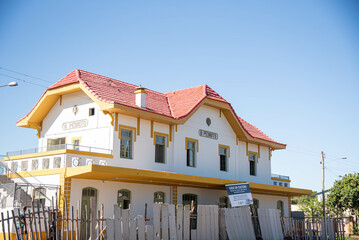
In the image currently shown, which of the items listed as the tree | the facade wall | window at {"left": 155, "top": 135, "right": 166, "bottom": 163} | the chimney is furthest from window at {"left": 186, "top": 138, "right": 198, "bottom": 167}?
the tree

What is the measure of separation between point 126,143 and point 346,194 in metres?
24.9

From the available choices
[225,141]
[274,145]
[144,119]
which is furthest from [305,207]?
[144,119]

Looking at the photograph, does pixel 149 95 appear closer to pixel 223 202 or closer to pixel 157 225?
pixel 223 202

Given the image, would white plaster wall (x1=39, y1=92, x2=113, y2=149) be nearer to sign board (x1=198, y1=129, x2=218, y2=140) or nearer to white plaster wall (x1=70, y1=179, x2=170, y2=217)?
white plaster wall (x1=70, y1=179, x2=170, y2=217)

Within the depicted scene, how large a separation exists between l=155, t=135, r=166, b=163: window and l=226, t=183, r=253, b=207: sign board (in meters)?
4.06

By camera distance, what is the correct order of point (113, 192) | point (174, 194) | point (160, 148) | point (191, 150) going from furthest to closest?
point (191, 150)
point (160, 148)
point (174, 194)
point (113, 192)

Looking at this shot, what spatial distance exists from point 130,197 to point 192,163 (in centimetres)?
511

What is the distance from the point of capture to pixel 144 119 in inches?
938

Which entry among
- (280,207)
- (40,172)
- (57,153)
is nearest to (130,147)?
(57,153)

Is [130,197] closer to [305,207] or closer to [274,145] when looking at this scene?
[274,145]

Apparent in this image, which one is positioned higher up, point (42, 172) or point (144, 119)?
point (144, 119)

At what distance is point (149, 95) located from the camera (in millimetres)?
26703

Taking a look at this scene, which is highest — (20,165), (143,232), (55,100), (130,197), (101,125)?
(55,100)

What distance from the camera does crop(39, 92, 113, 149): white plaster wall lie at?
2270cm
